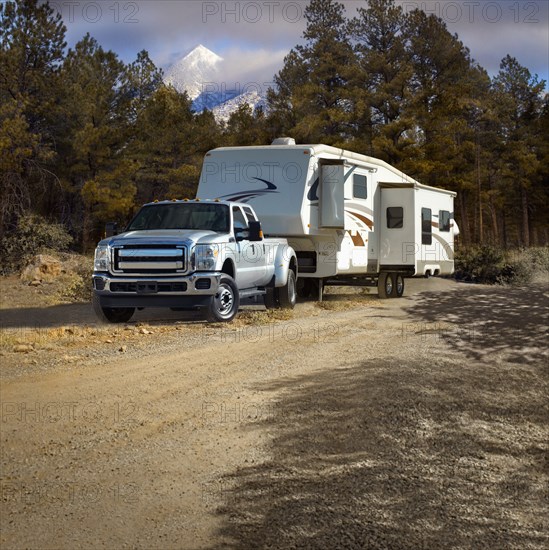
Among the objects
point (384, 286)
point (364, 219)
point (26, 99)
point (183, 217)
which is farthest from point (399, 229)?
point (26, 99)

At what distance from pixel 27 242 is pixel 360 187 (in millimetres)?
12983

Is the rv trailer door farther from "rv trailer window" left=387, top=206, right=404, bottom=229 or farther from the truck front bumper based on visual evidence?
the truck front bumper

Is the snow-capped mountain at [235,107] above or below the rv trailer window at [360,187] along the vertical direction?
above

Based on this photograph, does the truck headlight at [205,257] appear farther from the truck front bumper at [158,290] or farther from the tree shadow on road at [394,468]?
the tree shadow on road at [394,468]

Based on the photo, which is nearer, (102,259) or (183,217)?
(102,259)

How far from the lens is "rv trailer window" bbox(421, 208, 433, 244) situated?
1879 centimetres

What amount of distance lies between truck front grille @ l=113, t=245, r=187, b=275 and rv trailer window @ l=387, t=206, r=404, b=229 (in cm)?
850

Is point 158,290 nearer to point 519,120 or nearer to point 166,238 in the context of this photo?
point 166,238

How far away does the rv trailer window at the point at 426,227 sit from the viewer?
18791 millimetres

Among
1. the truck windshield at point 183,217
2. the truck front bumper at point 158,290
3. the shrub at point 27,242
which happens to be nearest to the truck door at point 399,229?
the truck windshield at point 183,217

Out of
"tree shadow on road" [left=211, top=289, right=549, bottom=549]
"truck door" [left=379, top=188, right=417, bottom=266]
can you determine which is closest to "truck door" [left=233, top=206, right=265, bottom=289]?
"tree shadow on road" [left=211, top=289, right=549, bottom=549]

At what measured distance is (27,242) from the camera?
25.0 meters

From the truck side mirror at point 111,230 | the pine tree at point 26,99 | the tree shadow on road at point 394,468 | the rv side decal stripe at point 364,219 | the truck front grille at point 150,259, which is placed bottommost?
the tree shadow on road at point 394,468

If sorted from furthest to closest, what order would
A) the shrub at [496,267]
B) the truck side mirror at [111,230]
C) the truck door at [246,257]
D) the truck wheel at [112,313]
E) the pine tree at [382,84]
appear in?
the pine tree at [382,84]
the shrub at [496,267]
the truck door at [246,257]
the truck side mirror at [111,230]
the truck wheel at [112,313]
